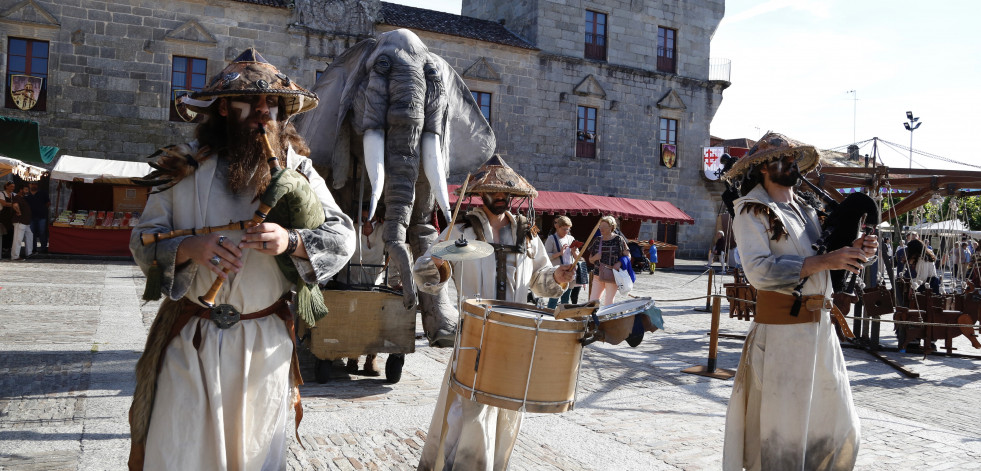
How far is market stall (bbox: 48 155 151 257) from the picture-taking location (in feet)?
60.1

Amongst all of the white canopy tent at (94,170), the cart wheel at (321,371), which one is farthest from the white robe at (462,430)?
the white canopy tent at (94,170)


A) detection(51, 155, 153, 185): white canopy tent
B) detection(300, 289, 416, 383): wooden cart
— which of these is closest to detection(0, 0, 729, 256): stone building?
detection(51, 155, 153, 185): white canopy tent

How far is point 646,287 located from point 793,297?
14.1m

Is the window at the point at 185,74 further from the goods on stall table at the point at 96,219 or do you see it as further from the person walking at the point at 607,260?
the person walking at the point at 607,260

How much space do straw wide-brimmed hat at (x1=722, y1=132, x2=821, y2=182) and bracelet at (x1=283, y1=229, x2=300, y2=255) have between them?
2375 millimetres

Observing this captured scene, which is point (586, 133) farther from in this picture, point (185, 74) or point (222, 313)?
point (222, 313)

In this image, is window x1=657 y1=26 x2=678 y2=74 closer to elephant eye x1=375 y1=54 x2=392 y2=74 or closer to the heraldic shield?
the heraldic shield

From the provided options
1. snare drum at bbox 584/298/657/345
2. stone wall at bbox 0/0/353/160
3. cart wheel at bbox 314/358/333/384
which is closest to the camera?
snare drum at bbox 584/298/657/345

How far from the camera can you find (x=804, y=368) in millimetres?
3551

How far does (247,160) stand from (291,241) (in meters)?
0.35

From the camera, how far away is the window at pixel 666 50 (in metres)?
29.4

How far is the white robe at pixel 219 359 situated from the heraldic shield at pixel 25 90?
2125 cm

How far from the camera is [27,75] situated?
66.9 ft

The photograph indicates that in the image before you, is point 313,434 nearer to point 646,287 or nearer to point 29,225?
point 646,287
